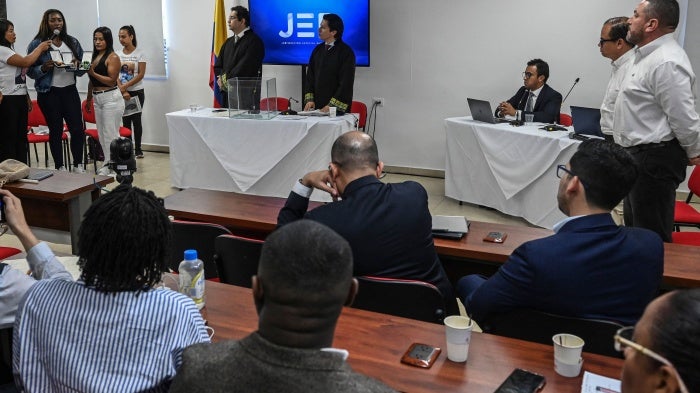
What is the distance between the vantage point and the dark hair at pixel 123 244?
4.75 ft

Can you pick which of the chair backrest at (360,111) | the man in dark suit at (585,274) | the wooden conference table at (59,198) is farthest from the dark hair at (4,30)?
the man in dark suit at (585,274)

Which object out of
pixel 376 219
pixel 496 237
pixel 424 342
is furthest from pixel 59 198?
pixel 424 342

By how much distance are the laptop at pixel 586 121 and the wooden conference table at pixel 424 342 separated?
10.8 feet

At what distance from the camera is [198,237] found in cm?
284

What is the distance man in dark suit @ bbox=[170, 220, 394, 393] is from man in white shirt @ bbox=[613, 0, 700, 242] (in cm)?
287

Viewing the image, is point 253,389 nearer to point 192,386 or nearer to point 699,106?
point 192,386

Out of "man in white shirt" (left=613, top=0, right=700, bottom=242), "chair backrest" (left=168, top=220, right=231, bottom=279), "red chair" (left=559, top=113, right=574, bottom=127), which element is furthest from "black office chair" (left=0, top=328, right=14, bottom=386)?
"red chair" (left=559, top=113, right=574, bottom=127)

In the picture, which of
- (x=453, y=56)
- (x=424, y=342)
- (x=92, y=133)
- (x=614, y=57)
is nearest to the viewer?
(x=424, y=342)

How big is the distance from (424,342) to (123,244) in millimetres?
837

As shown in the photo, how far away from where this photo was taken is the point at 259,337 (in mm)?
1010

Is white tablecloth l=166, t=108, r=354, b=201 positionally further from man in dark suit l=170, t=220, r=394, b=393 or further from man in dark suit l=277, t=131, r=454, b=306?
man in dark suit l=170, t=220, r=394, b=393

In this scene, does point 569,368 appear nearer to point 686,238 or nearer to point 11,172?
point 686,238

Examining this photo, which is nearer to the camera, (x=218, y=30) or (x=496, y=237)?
(x=496, y=237)

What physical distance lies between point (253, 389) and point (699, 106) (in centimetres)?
607
